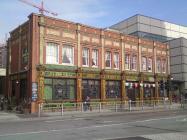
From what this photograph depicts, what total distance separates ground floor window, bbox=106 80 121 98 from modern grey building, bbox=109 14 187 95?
13.6m

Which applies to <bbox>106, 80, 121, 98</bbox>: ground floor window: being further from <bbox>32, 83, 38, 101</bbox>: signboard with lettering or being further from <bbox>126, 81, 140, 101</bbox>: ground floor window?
<bbox>32, 83, 38, 101</bbox>: signboard with lettering

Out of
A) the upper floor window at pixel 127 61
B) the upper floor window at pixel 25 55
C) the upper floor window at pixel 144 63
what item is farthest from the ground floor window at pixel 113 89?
the upper floor window at pixel 25 55

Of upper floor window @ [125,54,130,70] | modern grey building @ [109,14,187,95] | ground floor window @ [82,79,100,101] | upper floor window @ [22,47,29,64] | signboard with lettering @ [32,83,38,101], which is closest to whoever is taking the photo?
signboard with lettering @ [32,83,38,101]

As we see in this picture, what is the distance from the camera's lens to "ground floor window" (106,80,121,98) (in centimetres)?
4095

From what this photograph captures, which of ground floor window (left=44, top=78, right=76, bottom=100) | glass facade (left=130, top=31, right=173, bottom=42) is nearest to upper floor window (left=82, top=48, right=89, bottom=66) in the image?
ground floor window (left=44, top=78, right=76, bottom=100)

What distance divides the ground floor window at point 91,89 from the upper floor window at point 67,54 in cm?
317

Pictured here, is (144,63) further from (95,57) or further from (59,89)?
(59,89)

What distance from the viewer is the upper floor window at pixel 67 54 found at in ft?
120

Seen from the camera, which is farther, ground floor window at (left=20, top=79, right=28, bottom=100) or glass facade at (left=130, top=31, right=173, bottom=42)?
glass facade at (left=130, top=31, right=173, bottom=42)

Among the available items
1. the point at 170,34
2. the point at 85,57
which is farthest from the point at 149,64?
the point at 170,34

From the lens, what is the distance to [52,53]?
35.4 meters

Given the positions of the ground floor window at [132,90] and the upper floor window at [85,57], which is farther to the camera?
the ground floor window at [132,90]

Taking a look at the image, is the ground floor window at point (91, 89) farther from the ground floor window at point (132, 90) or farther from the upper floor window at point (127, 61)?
the upper floor window at point (127, 61)

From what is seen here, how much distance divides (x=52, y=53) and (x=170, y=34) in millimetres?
39723
